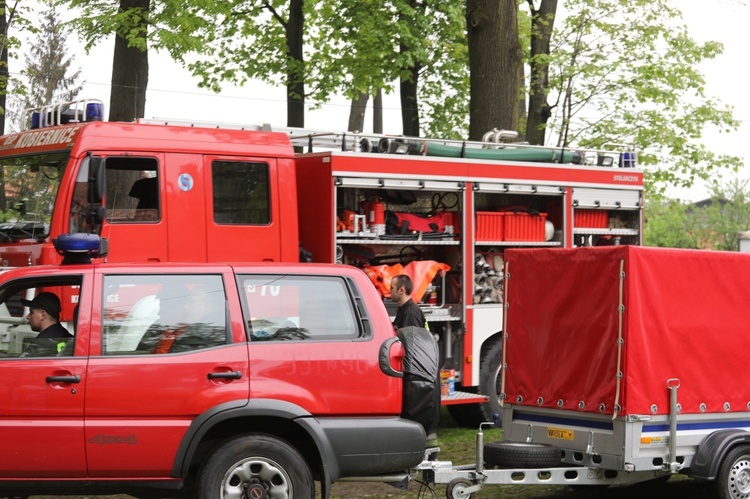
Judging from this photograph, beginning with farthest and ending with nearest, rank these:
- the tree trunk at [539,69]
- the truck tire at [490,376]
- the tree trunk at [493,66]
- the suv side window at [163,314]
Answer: the tree trunk at [539,69], the tree trunk at [493,66], the truck tire at [490,376], the suv side window at [163,314]

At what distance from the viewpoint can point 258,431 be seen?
754cm

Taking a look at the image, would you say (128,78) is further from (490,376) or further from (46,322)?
(46,322)

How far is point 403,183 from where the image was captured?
12617 mm

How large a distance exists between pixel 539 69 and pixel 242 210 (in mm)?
16848

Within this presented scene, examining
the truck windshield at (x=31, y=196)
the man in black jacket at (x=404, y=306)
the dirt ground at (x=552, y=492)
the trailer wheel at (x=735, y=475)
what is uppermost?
the truck windshield at (x=31, y=196)

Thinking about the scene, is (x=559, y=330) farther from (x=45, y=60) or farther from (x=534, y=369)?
(x=45, y=60)

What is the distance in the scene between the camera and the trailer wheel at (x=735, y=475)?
877cm

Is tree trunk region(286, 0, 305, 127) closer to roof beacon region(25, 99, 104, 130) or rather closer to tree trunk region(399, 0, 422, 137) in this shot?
tree trunk region(399, 0, 422, 137)

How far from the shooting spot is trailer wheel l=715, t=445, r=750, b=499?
877 cm

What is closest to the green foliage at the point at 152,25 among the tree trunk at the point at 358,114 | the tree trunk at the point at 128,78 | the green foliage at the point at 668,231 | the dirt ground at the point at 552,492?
the tree trunk at the point at 128,78

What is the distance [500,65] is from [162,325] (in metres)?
10.5

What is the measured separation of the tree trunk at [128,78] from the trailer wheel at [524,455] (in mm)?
8962

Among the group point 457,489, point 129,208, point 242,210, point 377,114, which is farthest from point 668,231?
point 457,489

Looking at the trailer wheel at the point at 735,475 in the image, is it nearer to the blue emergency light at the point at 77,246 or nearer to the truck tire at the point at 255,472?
the truck tire at the point at 255,472
